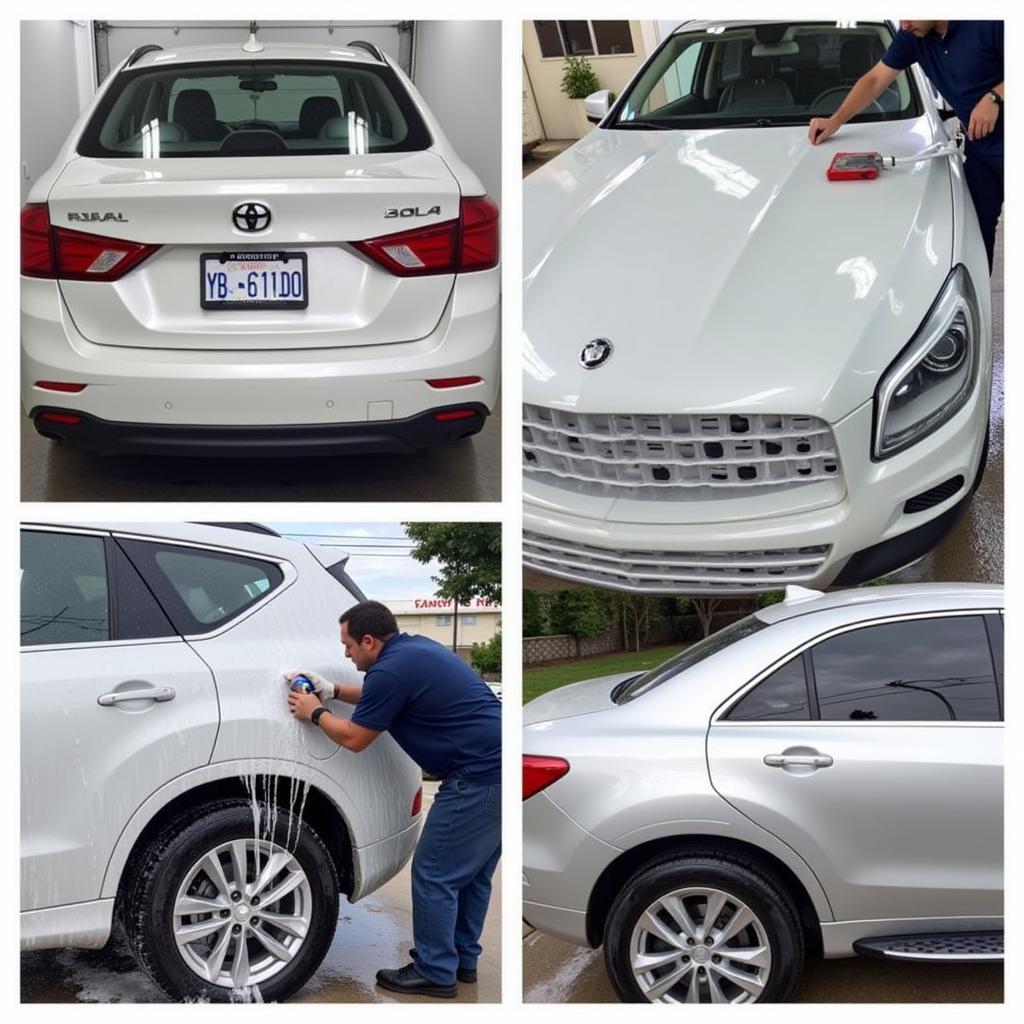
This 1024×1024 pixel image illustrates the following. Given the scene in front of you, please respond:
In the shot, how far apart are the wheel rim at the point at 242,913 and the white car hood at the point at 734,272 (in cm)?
147

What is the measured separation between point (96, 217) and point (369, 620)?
4.30 feet

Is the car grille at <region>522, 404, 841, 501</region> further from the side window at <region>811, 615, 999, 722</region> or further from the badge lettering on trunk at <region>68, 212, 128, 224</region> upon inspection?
the badge lettering on trunk at <region>68, 212, 128, 224</region>

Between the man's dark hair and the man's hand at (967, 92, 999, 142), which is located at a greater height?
the man's hand at (967, 92, 999, 142)

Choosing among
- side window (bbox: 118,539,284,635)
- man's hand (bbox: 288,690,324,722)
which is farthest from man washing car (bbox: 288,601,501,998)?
side window (bbox: 118,539,284,635)

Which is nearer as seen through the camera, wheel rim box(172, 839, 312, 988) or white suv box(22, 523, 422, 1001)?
white suv box(22, 523, 422, 1001)

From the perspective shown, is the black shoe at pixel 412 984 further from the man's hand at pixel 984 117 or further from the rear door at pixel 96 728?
the man's hand at pixel 984 117

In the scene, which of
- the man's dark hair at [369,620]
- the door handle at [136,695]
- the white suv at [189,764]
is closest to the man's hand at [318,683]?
the white suv at [189,764]

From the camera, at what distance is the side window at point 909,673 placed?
2.99 metres

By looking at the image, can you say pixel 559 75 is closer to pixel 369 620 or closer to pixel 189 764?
pixel 369 620

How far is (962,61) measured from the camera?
145 inches

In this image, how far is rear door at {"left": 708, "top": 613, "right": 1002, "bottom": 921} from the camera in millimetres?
2928

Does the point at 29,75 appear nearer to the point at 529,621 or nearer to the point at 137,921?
the point at 529,621

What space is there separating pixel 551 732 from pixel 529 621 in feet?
1.10

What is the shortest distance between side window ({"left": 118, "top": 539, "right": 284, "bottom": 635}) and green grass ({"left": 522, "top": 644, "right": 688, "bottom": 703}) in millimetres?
759
